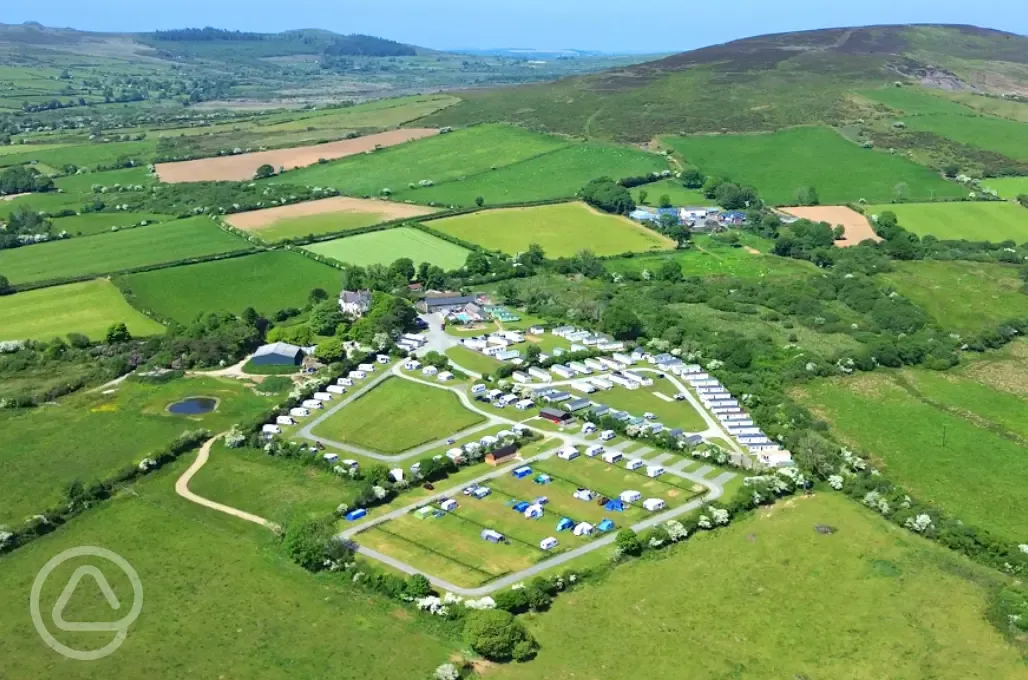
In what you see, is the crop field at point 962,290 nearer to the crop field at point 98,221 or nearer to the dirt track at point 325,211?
the dirt track at point 325,211

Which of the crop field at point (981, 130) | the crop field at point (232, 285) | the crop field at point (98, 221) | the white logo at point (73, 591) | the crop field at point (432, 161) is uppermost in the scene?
the crop field at point (981, 130)

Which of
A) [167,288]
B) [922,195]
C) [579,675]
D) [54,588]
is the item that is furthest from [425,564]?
[922,195]

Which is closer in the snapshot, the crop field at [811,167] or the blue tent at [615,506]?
the blue tent at [615,506]

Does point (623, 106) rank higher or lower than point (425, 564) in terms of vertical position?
higher

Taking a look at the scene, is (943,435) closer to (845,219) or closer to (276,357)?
(276,357)

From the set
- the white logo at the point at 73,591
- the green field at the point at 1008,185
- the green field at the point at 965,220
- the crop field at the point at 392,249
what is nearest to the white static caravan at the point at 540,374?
the crop field at the point at 392,249

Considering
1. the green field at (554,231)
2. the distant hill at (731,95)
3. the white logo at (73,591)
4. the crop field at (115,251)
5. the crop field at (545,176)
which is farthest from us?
the distant hill at (731,95)

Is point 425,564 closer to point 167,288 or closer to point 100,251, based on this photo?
point 167,288
